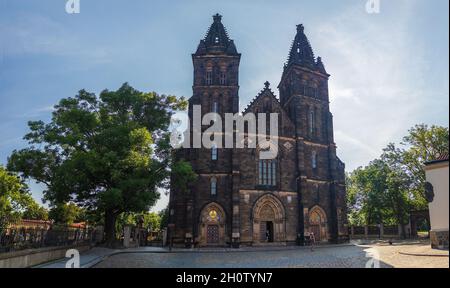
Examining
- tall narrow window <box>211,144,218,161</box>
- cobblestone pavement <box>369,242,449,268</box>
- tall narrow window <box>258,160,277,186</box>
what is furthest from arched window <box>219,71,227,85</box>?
cobblestone pavement <box>369,242,449,268</box>

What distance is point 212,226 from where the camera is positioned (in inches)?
1235

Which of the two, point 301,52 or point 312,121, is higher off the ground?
point 301,52

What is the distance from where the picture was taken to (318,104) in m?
37.5

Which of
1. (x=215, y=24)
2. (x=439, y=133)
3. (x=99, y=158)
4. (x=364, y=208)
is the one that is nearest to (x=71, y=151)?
(x=99, y=158)

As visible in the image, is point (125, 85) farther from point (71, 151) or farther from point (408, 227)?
point (408, 227)

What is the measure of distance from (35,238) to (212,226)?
1803cm

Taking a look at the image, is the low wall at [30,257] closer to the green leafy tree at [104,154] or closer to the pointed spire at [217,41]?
the green leafy tree at [104,154]

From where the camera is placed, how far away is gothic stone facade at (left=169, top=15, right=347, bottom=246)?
103ft

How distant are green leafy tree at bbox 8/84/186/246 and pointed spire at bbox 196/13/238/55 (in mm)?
12998

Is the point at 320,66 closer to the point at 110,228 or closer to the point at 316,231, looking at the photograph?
the point at 316,231

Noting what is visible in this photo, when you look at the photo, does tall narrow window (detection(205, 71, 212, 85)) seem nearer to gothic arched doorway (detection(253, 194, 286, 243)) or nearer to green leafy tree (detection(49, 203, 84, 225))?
gothic arched doorway (detection(253, 194, 286, 243))

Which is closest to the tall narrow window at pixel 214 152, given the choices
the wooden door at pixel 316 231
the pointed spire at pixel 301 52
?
the wooden door at pixel 316 231


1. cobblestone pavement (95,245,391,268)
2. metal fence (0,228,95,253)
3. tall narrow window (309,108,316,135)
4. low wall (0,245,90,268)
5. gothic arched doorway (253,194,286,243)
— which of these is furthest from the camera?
tall narrow window (309,108,316,135)

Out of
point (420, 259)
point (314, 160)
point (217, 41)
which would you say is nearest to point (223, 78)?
point (217, 41)
